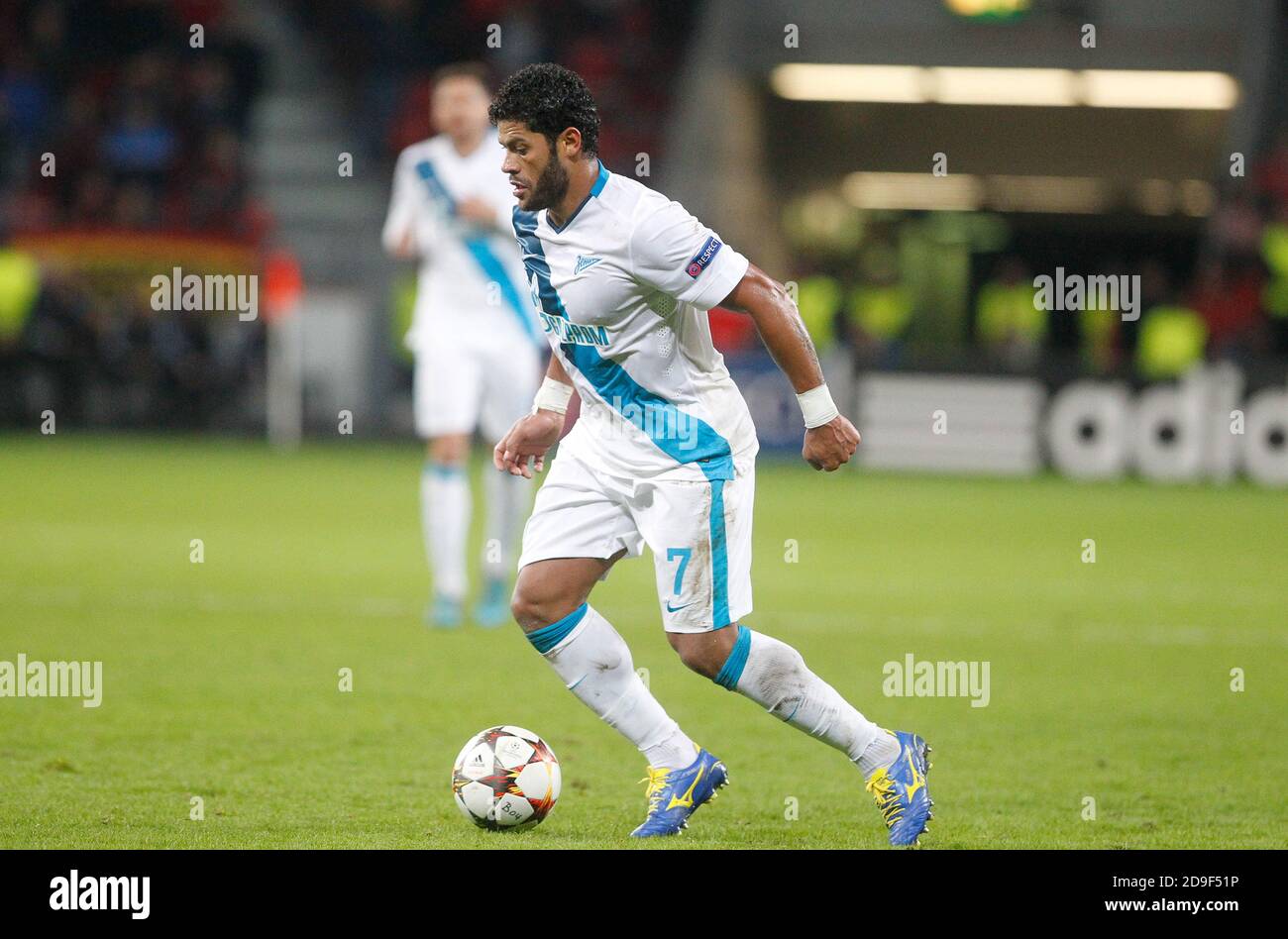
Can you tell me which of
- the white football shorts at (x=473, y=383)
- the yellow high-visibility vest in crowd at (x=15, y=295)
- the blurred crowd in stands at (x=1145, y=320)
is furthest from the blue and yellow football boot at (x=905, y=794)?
the yellow high-visibility vest in crowd at (x=15, y=295)

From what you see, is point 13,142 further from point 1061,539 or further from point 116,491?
point 1061,539

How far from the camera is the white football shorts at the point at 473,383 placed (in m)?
8.55

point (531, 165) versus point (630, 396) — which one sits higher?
point (531, 165)

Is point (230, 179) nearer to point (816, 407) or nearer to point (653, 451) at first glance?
point (653, 451)

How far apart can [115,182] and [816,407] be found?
63.3ft

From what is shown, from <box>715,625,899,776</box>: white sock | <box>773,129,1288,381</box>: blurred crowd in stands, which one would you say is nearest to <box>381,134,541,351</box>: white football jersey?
<box>715,625,899,776</box>: white sock

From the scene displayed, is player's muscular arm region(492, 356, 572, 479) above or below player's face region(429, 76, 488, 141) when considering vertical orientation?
below

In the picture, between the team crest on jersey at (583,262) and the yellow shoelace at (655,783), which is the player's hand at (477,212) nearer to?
the team crest on jersey at (583,262)

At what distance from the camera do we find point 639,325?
4.67 meters

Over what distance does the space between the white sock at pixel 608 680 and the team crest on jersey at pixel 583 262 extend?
2.92ft

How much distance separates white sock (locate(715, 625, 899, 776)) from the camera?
461 cm

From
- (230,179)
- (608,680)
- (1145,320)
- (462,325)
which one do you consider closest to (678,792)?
(608,680)

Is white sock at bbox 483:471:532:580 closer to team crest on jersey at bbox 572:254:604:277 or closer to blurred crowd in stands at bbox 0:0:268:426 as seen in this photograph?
team crest on jersey at bbox 572:254:604:277

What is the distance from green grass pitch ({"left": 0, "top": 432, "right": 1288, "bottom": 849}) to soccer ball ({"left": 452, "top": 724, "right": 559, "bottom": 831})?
0.24 feet
